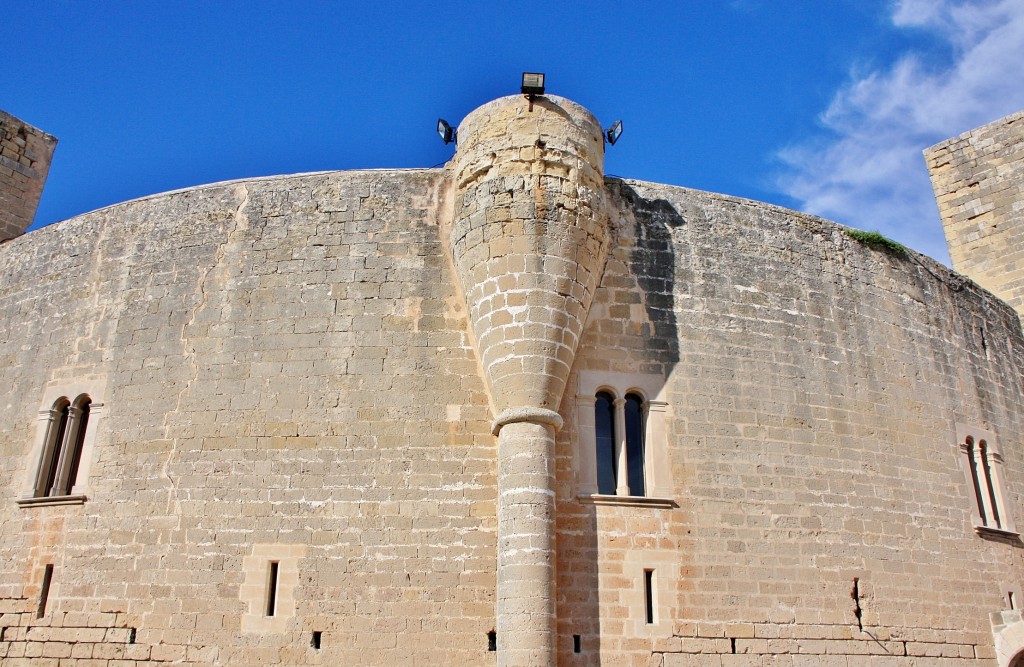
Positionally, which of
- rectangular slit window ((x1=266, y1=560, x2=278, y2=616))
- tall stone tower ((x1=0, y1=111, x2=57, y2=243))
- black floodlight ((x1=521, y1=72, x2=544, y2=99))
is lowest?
rectangular slit window ((x1=266, y1=560, x2=278, y2=616))

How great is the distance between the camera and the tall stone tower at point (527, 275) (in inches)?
330

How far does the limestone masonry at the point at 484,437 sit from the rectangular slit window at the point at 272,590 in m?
0.02

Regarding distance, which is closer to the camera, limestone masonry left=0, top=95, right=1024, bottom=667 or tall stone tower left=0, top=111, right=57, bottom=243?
limestone masonry left=0, top=95, right=1024, bottom=667

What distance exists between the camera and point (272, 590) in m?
8.77

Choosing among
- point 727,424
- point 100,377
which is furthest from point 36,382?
point 727,424

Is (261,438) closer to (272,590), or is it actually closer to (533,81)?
(272,590)

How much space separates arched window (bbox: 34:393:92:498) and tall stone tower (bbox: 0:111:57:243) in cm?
449

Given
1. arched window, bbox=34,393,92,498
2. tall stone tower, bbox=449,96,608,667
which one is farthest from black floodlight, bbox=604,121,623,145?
arched window, bbox=34,393,92,498

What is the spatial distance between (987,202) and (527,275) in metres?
10.1

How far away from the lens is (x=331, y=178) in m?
10.6

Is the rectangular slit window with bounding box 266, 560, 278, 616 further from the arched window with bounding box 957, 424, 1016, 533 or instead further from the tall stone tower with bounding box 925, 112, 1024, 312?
the tall stone tower with bounding box 925, 112, 1024, 312

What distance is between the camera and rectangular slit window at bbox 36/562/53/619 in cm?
930

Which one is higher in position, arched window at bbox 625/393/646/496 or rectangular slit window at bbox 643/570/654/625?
arched window at bbox 625/393/646/496

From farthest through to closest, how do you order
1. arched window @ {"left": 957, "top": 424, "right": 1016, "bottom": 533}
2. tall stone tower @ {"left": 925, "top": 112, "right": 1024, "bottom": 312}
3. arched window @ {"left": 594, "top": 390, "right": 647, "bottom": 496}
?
tall stone tower @ {"left": 925, "top": 112, "right": 1024, "bottom": 312}, arched window @ {"left": 957, "top": 424, "right": 1016, "bottom": 533}, arched window @ {"left": 594, "top": 390, "right": 647, "bottom": 496}
